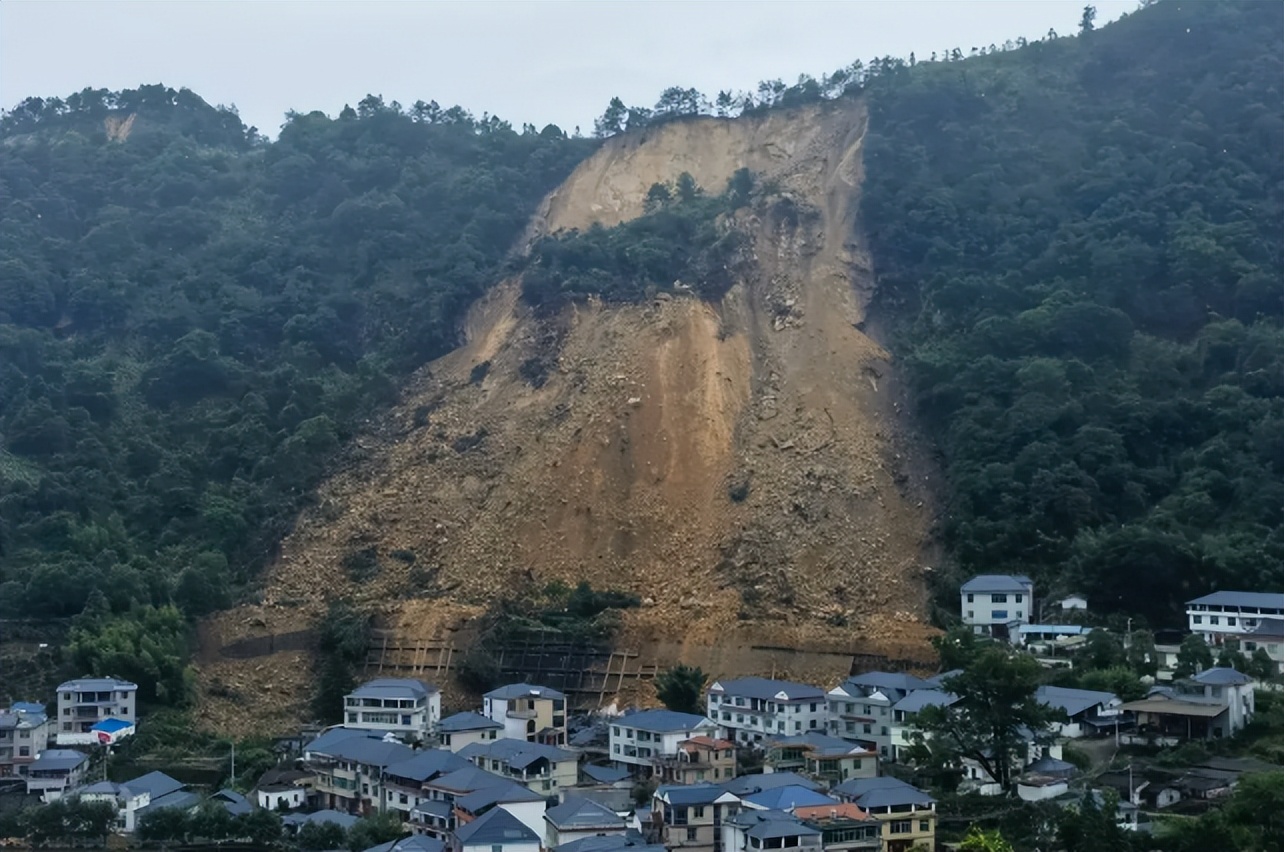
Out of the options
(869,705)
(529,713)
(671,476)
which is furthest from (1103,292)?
(529,713)

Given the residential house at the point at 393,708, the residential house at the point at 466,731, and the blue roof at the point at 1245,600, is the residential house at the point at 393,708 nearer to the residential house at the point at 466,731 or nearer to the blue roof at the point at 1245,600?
the residential house at the point at 466,731

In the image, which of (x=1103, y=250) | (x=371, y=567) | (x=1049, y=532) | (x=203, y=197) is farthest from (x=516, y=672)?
(x=203, y=197)

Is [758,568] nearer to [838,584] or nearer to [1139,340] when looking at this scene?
[838,584]

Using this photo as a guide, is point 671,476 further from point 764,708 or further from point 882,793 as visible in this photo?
point 882,793

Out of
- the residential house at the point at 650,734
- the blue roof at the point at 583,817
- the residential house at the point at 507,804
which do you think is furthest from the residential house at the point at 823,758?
the residential house at the point at 507,804

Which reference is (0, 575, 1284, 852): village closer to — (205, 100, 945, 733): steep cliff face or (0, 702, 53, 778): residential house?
(0, 702, 53, 778): residential house

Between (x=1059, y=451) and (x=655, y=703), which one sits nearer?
(x=655, y=703)

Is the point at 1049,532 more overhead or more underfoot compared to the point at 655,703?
more overhead
